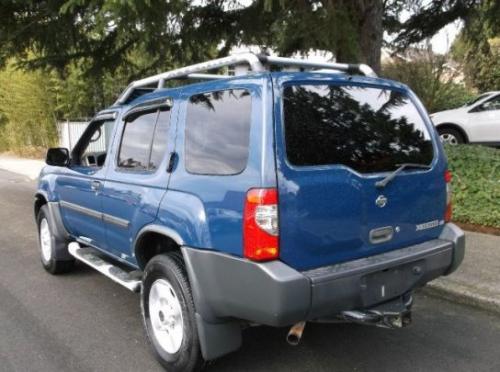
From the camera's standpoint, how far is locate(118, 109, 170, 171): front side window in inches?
147

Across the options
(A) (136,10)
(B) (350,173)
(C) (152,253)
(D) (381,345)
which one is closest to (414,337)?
(D) (381,345)

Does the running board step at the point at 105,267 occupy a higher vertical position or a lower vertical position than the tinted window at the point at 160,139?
lower

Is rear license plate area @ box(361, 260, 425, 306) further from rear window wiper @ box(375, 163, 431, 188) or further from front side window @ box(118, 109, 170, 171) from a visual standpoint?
front side window @ box(118, 109, 170, 171)

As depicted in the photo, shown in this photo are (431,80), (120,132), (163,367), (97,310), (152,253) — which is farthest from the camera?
(431,80)

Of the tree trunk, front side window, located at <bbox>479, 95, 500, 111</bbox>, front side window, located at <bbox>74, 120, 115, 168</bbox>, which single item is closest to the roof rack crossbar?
front side window, located at <bbox>74, 120, 115, 168</bbox>

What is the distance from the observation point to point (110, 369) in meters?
3.62

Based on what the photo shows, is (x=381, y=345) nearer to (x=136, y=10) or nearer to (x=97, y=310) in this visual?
(x=97, y=310)

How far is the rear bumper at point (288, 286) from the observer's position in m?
Answer: 2.83

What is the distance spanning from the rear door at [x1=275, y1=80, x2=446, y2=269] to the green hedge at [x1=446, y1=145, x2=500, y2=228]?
3434mm

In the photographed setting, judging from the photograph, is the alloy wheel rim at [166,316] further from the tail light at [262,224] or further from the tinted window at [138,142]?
the tinted window at [138,142]

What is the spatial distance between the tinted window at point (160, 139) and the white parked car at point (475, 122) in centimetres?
833

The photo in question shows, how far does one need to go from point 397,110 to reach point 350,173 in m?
0.82

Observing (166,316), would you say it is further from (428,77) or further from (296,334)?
(428,77)

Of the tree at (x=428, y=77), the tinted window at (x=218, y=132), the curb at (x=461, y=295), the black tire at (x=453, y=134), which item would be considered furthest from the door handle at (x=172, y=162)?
the tree at (x=428, y=77)
